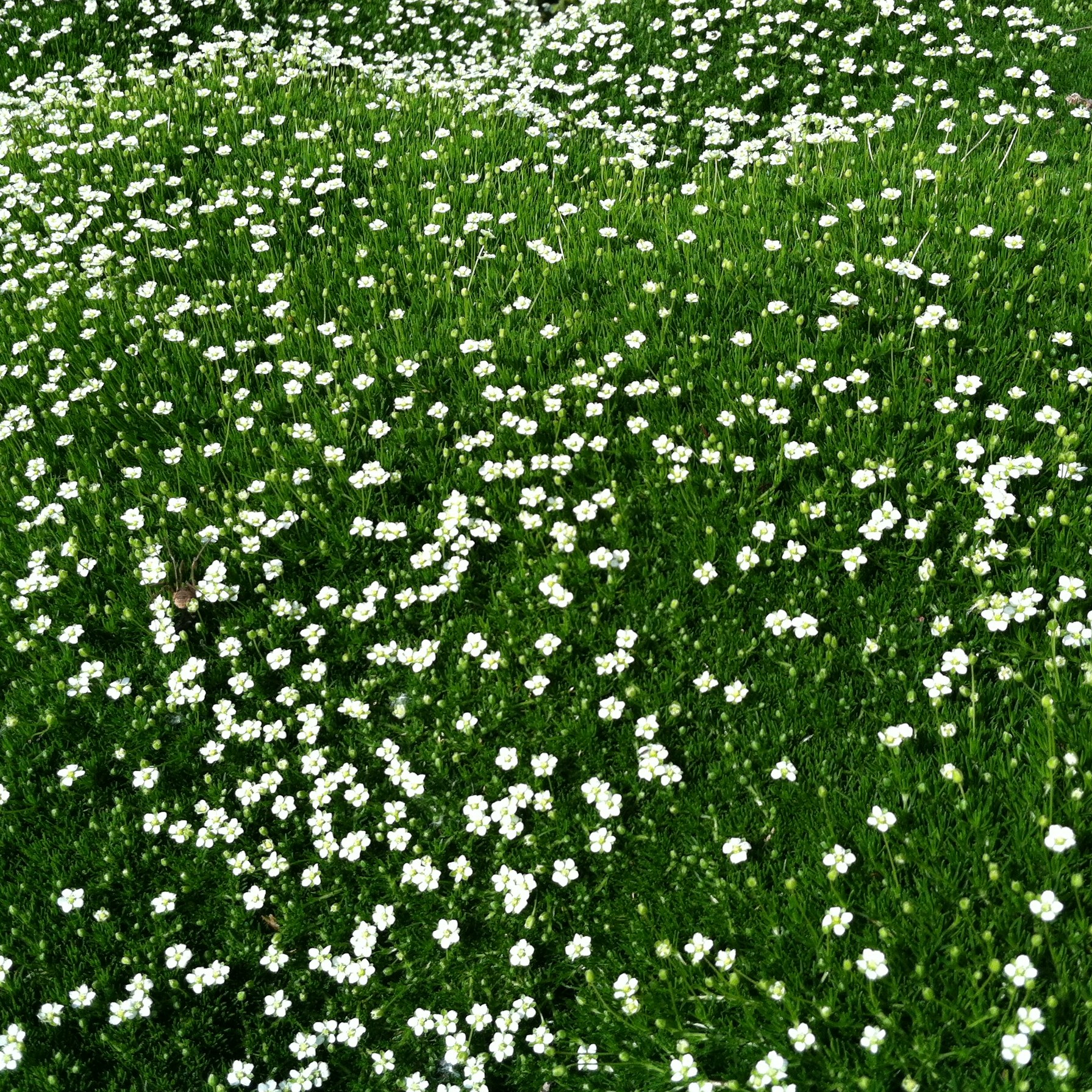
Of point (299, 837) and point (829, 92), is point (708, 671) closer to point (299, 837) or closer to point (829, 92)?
point (299, 837)

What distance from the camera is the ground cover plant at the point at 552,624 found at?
377cm

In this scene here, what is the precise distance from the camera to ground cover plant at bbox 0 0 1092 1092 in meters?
3.77

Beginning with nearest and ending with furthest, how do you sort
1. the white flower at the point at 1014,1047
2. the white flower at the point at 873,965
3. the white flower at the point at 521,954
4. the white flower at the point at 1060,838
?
the white flower at the point at 1014,1047
the white flower at the point at 873,965
the white flower at the point at 1060,838
the white flower at the point at 521,954

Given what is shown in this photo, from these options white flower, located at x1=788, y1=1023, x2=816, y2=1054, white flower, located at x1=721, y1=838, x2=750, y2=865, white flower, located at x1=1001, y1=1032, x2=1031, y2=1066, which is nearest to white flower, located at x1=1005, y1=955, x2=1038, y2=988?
white flower, located at x1=1001, y1=1032, x2=1031, y2=1066

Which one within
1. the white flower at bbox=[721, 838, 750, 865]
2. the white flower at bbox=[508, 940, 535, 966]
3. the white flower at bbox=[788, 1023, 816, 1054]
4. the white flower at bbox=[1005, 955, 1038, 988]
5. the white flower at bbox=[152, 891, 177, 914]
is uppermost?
the white flower at bbox=[1005, 955, 1038, 988]

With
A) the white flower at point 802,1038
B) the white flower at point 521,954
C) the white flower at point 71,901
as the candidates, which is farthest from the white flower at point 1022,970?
the white flower at point 71,901

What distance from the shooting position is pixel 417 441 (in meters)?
5.69

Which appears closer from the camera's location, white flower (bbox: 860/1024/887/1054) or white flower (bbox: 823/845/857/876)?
white flower (bbox: 860/1024/887/1054)

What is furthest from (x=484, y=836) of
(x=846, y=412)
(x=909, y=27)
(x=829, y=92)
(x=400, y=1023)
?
(x=909, y=27)

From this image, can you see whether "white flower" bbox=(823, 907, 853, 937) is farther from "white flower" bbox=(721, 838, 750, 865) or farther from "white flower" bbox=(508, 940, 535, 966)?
"white flower" bbox=(508, 940, 535, 966)

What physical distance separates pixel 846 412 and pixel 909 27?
6544 millimetres

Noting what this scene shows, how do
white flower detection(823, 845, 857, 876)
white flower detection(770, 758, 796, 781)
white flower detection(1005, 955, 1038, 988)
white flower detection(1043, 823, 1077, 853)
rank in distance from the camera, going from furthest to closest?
1. white flower detection(770, 758, 796, 781)
2. white flower detection(823, 845, 857, 876)
3. white flower detection(1043, 823, 1077, 853)
4. white flower detection(1005, 955, 1038, 988)

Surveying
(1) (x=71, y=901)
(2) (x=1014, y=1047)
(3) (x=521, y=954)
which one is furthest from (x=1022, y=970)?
(1) (x=71, y=901)

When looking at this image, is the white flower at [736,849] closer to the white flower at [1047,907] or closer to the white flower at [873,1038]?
the white flower at [873,1038]
